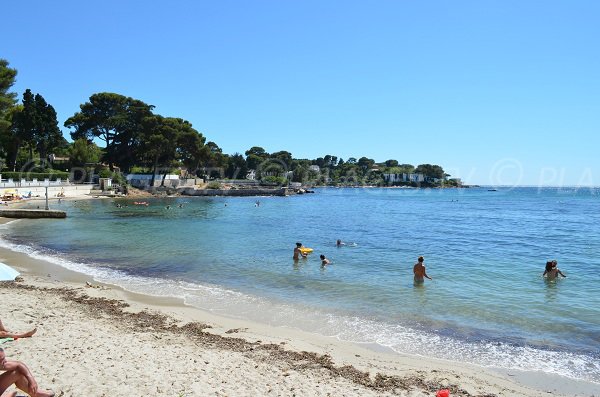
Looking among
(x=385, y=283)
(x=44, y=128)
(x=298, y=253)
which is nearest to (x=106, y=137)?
(x=44, y=128)

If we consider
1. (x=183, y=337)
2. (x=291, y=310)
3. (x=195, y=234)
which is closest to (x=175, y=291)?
(x=291, y=310)

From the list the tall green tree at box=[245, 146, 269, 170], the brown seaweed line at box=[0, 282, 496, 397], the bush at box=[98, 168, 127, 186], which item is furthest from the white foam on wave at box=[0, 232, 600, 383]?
the tall green tree at box=[245, 146, 269, 170]

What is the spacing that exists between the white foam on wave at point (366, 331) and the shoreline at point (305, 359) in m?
0.38

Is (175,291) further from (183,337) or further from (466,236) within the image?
(466,236)

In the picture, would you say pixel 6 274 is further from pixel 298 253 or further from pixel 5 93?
pixel 5 93

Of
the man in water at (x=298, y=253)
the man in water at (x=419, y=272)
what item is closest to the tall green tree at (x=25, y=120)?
the man in water at (x=298, y=253)

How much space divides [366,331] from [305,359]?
243cm

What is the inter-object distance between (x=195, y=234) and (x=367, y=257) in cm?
1248

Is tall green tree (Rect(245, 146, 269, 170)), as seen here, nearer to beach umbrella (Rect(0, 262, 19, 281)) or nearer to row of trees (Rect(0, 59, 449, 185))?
row of trees (Rect(0, 59, 449, 185))

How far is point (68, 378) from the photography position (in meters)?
6.05

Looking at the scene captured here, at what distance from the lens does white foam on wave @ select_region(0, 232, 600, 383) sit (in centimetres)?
795

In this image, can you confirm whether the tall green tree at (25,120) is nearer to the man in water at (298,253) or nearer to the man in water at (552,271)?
the man in water at (298,253)

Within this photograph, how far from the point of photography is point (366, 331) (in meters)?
9.60

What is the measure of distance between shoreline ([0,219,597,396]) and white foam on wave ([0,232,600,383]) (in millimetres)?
379
